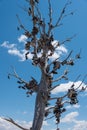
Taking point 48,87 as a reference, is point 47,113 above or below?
below

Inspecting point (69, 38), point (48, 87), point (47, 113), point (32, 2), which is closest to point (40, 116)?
point (47, 113)

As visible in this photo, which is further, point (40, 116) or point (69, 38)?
point (69, 38)

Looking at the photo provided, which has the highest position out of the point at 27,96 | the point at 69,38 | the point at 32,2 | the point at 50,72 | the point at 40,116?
the point at 32,2

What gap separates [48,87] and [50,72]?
964 mm

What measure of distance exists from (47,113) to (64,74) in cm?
308

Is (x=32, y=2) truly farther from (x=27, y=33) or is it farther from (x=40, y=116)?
(x=40, y=116)

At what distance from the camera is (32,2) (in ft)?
70.1

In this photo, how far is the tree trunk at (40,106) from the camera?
17.5 m

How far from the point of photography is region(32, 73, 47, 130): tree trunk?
1749 centimetres

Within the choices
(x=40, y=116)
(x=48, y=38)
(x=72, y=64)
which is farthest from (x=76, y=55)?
(x=40, y=116)

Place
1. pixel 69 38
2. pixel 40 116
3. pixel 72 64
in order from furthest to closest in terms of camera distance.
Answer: pixel 69 38 < pixel 72 64 < pixel 40 116

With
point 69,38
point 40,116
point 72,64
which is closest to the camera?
point 40,116

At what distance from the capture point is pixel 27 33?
791 inches

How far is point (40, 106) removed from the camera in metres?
17.9
